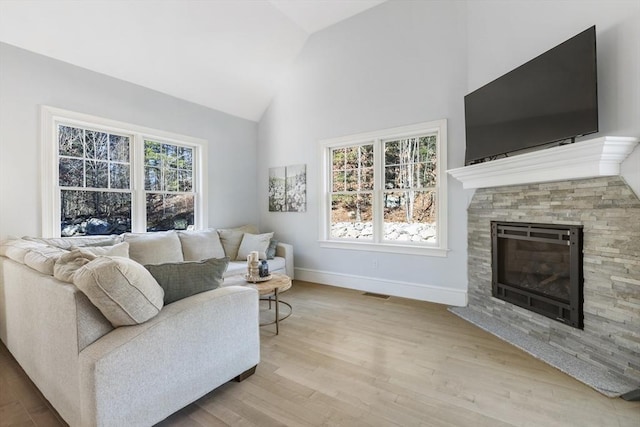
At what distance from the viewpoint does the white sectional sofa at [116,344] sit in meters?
1.36

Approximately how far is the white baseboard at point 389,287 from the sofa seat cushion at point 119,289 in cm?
310

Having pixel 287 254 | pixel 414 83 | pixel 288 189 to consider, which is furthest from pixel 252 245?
pixel 414 83

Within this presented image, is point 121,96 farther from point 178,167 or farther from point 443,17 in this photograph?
point 443,17

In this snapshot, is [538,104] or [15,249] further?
[538,104]

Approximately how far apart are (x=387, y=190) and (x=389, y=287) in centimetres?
134

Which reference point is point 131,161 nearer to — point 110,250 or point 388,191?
point 110,250

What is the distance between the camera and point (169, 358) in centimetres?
156

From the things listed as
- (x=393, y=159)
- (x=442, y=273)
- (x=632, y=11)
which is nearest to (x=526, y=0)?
(x=632, y=11)

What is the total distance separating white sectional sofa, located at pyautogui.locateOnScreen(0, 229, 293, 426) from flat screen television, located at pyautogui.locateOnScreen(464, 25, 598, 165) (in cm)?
266

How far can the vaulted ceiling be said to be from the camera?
295 centimetres

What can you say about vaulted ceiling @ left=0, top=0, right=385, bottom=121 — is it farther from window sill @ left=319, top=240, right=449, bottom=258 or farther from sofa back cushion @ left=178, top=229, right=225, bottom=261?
window sill @ left=319, top=240, right=449, bottom=258

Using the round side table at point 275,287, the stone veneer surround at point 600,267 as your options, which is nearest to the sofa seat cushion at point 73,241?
the round side table at point 275,287

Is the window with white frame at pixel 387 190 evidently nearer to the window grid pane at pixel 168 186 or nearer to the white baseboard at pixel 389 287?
the white baseboard at pixel 389 287

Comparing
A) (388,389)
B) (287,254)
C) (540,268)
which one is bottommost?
(388,389)
